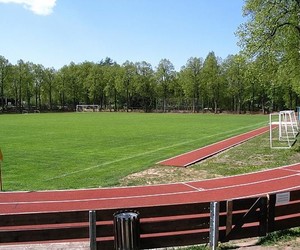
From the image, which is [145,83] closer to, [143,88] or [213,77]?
[143,88]

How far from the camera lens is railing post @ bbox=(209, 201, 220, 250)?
22.0 ft

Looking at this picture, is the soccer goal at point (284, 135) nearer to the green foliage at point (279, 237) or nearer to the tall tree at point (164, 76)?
the green foliage at point (279, 237)

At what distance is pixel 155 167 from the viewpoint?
1561 centimetres

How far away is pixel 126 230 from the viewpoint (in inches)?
244

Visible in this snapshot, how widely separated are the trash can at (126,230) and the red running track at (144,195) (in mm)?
2871

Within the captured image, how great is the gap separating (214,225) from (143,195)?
4.25m

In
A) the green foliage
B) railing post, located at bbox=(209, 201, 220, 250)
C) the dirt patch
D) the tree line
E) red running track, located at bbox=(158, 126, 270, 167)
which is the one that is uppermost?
the tree line

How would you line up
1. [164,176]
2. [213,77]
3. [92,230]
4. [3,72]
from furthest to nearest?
[3,72]
[213,77]
[164,176]
[92,230]

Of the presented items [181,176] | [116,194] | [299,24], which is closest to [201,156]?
[181,176]

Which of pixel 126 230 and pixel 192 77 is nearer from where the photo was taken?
pixel 126 230

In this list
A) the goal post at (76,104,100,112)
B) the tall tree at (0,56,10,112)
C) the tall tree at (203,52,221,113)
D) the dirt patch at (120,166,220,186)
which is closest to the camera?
the dirt patch at (120,166,220,186)

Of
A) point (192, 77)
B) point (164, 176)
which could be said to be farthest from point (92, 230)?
point (192, 77)

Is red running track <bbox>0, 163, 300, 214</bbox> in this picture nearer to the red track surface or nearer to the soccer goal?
the red track surface

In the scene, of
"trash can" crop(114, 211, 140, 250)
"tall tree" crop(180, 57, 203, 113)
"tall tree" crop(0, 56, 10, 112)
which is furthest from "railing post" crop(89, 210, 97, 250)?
"tall tree" crop(0, 56, 10, 112)
